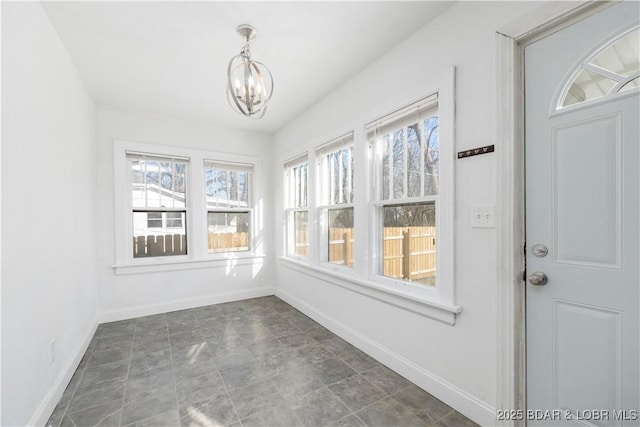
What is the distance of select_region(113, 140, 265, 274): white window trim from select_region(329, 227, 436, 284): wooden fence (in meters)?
2.60

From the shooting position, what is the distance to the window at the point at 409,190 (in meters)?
2.13

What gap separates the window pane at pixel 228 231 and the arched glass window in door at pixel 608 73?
406 cm

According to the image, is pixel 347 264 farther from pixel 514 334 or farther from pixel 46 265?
pixel 46 265

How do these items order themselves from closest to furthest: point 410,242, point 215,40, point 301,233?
point 215,40
point 410,242
point 301,233

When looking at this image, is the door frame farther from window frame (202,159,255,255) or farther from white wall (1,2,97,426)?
window frame (202,159,255,255)

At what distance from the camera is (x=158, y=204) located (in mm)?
3895

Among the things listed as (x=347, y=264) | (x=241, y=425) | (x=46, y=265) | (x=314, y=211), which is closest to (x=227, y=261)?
(x=314, y=211)

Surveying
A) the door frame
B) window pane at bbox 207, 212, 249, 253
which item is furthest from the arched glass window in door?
window pane at bbox 207, 212, 249, 253

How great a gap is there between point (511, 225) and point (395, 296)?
41.6 inches

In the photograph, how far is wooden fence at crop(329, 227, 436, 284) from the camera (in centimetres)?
217

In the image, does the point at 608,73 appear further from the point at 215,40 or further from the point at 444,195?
the point at 215,40

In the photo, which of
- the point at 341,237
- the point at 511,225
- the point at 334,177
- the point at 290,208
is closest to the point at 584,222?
the point at 511,225

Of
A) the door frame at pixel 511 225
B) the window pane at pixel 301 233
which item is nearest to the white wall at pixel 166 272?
the window pane at pixel 301 233

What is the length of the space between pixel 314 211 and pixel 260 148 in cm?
174
